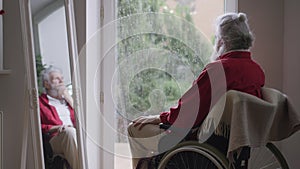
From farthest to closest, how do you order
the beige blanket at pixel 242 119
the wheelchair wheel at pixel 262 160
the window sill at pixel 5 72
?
the window sill at pixel 5 72 → the wheelchair wheel at pixel 262 160 → the beige blanket at pixel 242 119

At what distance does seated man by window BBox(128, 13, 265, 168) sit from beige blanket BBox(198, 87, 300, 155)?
0.11 metres

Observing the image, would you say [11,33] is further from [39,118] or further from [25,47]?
[39,118]

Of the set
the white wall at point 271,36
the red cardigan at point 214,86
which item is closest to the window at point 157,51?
the white wall at point 271,36

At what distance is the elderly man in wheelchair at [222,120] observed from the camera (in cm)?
214

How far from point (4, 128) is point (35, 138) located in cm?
48

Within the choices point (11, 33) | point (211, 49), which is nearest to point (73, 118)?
point (11, 33)

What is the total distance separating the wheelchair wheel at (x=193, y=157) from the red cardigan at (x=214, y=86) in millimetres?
180

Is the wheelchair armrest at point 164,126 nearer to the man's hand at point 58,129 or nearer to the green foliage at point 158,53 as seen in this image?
the green foliage at point 158,53

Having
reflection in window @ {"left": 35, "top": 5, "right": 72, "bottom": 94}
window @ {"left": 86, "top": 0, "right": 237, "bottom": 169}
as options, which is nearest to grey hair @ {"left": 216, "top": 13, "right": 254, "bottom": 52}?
window @ {"left": 86, "top": 0, "right": 237, "bottom": 169}

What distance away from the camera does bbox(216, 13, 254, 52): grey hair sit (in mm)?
2449

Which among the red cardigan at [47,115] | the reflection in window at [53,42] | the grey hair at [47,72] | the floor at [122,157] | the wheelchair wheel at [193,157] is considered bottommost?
the floor at [122,157]

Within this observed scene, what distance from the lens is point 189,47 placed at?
10.0 ft

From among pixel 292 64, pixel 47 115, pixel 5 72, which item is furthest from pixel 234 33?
pixel 5 72

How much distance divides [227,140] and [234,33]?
24.2 inches
